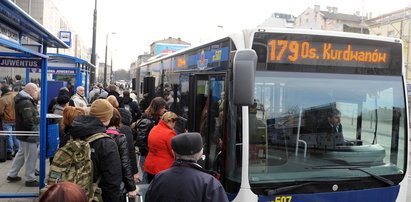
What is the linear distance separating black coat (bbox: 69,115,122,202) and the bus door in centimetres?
116

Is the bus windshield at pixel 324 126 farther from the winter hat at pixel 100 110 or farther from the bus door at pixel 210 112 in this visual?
the winter hat at pixel 100 110

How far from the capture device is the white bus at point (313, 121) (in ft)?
12.8

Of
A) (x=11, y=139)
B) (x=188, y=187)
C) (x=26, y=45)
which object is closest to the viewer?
(x=188, y=187)

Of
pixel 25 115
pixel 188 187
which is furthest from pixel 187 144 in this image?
pixel 25 115

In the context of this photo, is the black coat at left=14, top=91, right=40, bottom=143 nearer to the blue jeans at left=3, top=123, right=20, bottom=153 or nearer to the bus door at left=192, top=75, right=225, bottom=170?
the blue jeans at left=3, top=123, right=20, bottom=153

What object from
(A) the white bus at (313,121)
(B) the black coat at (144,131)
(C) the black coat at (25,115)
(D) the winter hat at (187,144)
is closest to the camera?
(D) the winter hat at (187,144)

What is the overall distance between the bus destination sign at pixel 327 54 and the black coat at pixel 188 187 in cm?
177

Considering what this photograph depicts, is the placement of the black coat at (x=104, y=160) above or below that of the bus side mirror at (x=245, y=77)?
below

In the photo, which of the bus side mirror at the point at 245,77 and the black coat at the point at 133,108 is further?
the black coat at the point at 133,108

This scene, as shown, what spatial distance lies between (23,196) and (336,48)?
484cm

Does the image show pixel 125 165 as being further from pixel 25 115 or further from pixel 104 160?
pixel 25 115

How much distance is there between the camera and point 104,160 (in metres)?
3.45

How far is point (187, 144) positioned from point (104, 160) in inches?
42.3

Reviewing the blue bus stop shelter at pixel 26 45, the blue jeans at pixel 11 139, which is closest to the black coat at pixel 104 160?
the blue bus stop shelter at pixel 26 45
